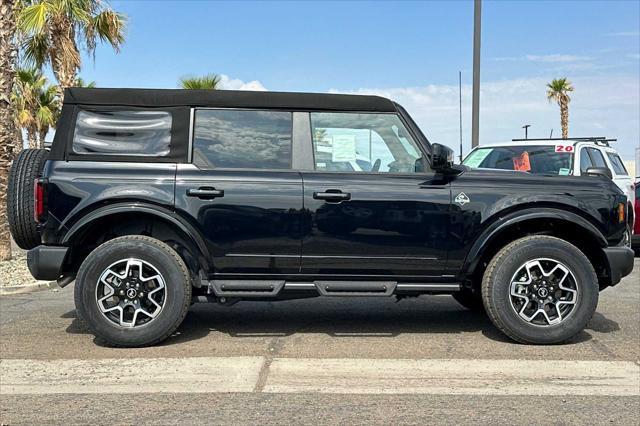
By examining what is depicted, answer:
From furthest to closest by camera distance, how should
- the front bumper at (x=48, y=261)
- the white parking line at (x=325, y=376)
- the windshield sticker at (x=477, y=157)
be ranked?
1. the windshield sticker at (x=477, y=157)
2. the front bumper at (x=48, y=261)
3. the white parking line at (x=325, y=376)

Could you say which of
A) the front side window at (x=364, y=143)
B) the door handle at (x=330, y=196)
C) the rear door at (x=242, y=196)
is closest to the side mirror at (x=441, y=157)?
the front side window at (x=364, y=143)

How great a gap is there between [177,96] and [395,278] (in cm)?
234

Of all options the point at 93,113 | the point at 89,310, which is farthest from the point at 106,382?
the point at 93,113

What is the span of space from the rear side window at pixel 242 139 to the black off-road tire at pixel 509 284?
191 centimetres

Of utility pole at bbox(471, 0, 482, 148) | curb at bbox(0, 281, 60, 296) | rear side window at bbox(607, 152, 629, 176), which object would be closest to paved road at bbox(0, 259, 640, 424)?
curb at bbox(0, 281, 60, 296)

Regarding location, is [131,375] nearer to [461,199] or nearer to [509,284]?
[461,199]

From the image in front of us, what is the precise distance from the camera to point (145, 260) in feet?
15.5

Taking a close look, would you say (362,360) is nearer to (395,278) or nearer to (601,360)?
(395,278)

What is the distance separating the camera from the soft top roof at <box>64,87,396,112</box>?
498 centimetres

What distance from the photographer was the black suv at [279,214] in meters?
4.74

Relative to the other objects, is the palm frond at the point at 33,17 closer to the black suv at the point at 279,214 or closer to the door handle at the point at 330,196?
the black suv at the point at 279,214

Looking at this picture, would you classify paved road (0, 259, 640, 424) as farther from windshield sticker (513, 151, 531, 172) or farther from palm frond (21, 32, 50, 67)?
palm frond (21, 32, 50, 67)

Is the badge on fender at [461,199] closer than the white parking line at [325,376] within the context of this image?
No

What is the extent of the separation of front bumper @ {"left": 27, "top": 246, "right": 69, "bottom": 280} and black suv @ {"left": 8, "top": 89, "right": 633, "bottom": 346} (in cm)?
1
